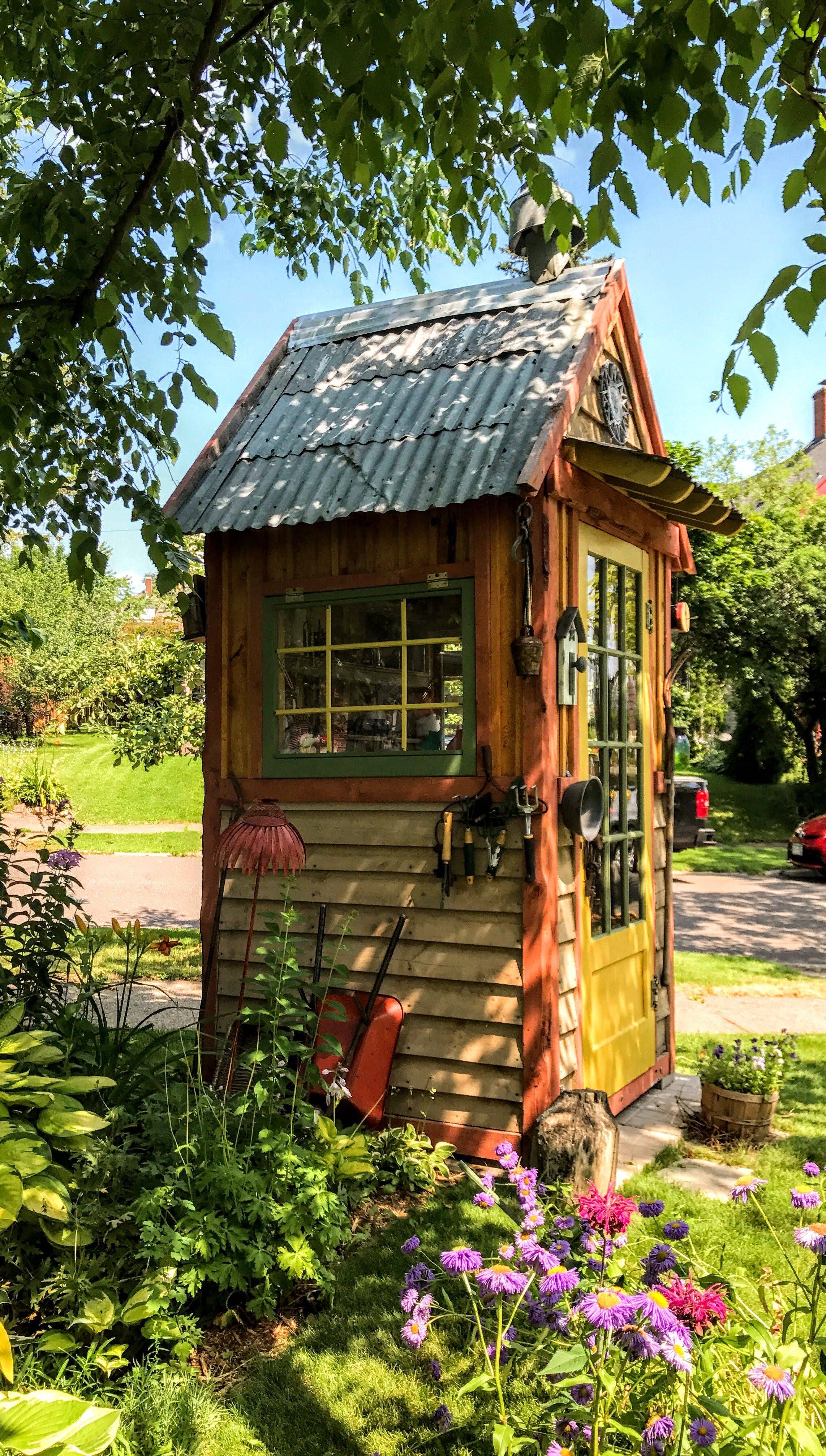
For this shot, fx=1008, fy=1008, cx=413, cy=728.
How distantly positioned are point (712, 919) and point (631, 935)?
23.5 feet

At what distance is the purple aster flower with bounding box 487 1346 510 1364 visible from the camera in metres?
1.99

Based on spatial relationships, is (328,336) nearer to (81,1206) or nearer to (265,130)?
(265,130)

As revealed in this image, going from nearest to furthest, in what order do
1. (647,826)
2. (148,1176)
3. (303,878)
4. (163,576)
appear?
1. (148,1176)
2. (163,576)
3. (303,878)
4. (647,826)

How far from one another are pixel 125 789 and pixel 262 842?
18.0 meters

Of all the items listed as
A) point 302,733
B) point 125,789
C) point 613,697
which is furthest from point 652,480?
point 125,789

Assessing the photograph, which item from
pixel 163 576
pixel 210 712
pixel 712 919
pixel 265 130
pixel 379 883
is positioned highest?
pixel 265 130

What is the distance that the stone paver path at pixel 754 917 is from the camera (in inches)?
415

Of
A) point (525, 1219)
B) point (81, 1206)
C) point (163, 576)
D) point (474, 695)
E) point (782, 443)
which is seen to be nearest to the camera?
point (525, 1219)

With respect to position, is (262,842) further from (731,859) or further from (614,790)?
(731,859)

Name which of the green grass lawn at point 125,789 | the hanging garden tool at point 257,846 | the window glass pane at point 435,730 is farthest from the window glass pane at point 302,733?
the green grass lawn at point 125,789

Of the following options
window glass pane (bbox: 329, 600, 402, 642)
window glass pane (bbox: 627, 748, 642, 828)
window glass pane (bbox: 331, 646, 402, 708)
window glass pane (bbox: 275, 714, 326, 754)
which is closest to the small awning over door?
window glass pane (bbox: 329, 600, 402, 642)

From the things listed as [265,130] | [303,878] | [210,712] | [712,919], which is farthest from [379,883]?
[712,919]

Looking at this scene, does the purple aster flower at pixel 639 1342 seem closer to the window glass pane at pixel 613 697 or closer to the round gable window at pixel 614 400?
the window glass pane at pixel 613 697

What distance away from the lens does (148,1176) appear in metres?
3.36
